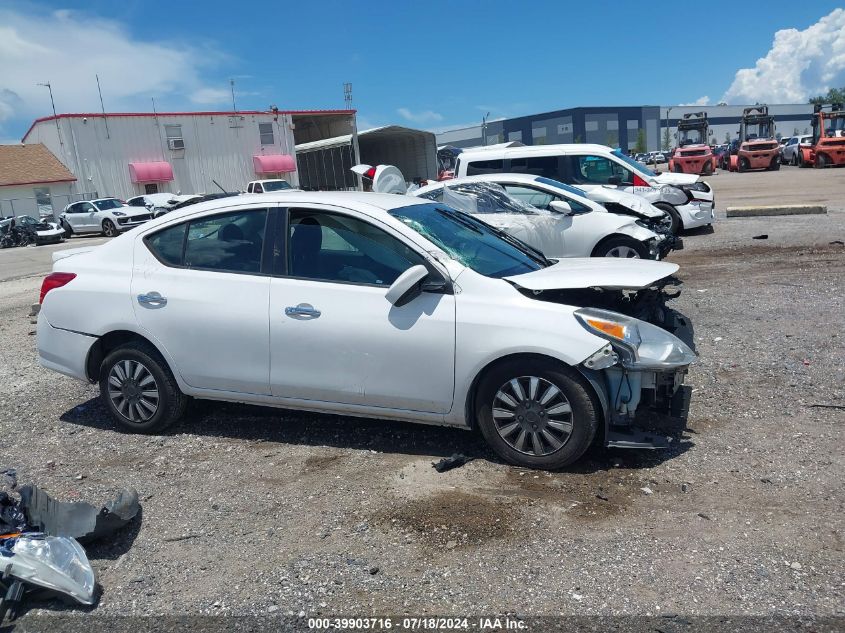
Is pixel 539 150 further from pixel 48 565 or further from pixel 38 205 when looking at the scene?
pixel 38 205

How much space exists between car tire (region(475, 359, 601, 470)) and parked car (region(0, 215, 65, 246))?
29.5 m

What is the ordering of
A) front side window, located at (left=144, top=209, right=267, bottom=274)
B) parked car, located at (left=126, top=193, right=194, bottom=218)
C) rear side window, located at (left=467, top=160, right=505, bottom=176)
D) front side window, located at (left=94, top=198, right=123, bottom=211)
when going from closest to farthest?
front side window, located at (left=144, top=209, right=267, bottom=274)
rear side window, located at (left=467, top=160, right=505, bottom=176)
parked car, located at (left=126, top=193, right=194, bottom=218)
front side window, located at (left=94, top=198, right=123, bottom=211)

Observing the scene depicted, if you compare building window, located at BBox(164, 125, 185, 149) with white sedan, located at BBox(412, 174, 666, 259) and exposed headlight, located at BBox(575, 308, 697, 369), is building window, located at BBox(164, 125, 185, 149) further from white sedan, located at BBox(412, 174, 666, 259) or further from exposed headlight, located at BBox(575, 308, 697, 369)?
exposed headlight, located at BBox(575, 308, 697, 369)

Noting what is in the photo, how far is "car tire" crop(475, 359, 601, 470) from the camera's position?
13.1 feet

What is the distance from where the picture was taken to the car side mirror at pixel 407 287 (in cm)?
417

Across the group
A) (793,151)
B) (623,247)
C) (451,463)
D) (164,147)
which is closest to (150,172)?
(164,147)

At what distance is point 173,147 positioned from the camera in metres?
41.9

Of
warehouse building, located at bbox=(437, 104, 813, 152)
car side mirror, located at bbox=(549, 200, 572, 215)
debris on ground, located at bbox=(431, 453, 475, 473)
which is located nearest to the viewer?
debris on ground, located at bbox=(431, 453, 475, 473)

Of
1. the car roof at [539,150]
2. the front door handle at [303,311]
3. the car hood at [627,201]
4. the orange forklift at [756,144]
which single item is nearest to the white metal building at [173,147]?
the orange forklift at [756,144]

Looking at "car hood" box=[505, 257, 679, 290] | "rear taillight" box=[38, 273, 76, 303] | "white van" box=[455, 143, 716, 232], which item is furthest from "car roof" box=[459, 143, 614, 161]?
"rear taillight" box=[38, 273, 76, 303]

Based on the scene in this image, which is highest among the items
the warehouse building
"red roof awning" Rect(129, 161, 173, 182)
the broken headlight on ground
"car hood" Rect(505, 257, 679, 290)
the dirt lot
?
the warehouse building

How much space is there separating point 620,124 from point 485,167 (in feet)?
351

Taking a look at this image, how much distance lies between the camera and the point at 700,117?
42500mm

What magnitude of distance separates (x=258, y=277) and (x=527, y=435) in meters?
2.06
